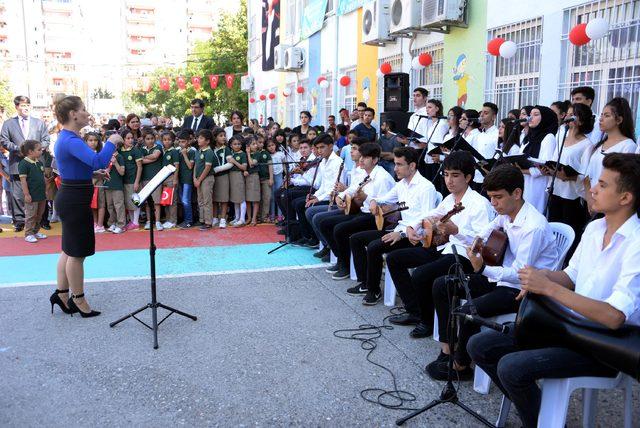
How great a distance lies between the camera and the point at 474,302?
11.4 ft

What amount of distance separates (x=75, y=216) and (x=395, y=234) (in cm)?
282

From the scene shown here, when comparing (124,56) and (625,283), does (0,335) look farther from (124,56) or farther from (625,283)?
(124,56)

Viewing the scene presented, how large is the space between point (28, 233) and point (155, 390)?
18.5 ft

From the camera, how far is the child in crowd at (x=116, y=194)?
28.4 feet

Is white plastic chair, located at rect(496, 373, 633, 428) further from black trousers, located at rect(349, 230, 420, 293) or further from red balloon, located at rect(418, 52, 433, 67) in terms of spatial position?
red balloon, located at rect(418, 52, 433, 67)

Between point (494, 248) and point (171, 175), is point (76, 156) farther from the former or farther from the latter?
point (171, 175)

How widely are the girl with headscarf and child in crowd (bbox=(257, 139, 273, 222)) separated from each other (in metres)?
4.71

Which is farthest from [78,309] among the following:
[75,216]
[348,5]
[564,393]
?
[348,5]

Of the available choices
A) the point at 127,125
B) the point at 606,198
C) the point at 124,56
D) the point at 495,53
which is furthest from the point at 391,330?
the point at 124,56

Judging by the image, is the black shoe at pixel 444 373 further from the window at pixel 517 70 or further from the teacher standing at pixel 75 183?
the window at pixel 517 70

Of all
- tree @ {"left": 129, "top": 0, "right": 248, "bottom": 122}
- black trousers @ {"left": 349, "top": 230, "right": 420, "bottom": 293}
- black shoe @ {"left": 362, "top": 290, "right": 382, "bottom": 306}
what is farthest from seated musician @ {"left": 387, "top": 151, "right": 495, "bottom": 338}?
tree @ {"left": 129, "top": 0, "right": 248, "bottom": 122}

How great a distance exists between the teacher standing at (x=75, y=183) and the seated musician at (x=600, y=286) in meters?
3.56

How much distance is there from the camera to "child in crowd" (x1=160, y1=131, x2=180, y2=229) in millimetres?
8836

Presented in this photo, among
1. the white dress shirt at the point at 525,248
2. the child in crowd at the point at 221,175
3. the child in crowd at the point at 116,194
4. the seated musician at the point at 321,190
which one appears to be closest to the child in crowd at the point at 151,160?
the child in crowd at the point at 116,194
